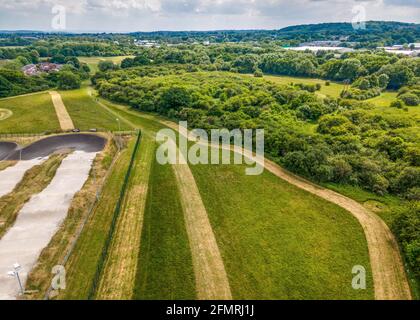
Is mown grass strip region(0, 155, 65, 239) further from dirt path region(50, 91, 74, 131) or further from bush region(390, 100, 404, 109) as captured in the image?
bush region(390, 100, 404, 109)

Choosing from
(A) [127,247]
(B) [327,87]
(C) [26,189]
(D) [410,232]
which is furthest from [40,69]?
(D) [410,232]

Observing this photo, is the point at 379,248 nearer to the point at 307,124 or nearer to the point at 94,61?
the point at 307,124

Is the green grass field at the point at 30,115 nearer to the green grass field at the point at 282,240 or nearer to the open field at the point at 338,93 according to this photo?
the green grass field at the point at 282,240

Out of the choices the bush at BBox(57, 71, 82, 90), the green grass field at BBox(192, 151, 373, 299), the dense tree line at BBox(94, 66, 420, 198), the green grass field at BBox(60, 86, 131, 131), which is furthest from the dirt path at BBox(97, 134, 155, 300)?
the bush at BBox(57, 71, 82, 90)

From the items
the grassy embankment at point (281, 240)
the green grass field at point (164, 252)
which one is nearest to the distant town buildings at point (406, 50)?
the grassy embankment at point (281, 240)

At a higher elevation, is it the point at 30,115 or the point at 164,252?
the point at 30,115

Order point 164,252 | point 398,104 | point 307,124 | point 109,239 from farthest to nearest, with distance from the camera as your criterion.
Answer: point 398,104, point 307,124, point 109,239, point 164,252
